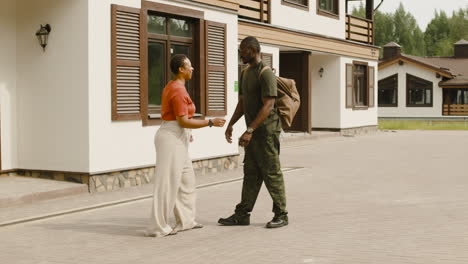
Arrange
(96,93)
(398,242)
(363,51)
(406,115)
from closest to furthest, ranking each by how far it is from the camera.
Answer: (398,242) → (96,93) → (363,51) → (406,115)

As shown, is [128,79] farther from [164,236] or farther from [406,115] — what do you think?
[406,115]

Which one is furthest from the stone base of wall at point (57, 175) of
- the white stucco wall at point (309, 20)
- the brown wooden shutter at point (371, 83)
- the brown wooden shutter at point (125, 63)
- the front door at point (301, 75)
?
the brown wooden shutter at point (371, 83)

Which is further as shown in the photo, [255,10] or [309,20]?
[309,20]

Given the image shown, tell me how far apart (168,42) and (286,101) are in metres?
5.35

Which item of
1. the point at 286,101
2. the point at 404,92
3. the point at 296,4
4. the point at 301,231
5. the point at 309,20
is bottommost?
the point at 301,231

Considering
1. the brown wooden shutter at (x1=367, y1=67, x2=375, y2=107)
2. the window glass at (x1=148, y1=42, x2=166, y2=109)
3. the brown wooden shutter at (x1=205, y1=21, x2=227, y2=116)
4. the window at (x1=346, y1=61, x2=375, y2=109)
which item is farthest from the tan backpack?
the brown wooden shutter at (x1=367, y1=67, x2=375, y2=107)

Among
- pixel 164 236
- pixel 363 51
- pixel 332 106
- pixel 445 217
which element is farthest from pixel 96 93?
pixel 363 51

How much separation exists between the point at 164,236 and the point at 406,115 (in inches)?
1630

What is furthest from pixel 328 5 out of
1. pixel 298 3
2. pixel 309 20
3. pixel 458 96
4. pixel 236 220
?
pixel 458 96

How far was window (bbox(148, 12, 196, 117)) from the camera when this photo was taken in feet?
41.4

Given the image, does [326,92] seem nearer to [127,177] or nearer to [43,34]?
[127,177]

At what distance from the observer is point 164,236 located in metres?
7.61

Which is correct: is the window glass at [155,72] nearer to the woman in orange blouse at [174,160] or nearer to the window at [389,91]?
the woman in orange blouse at [174,160]

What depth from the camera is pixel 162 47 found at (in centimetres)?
1299
